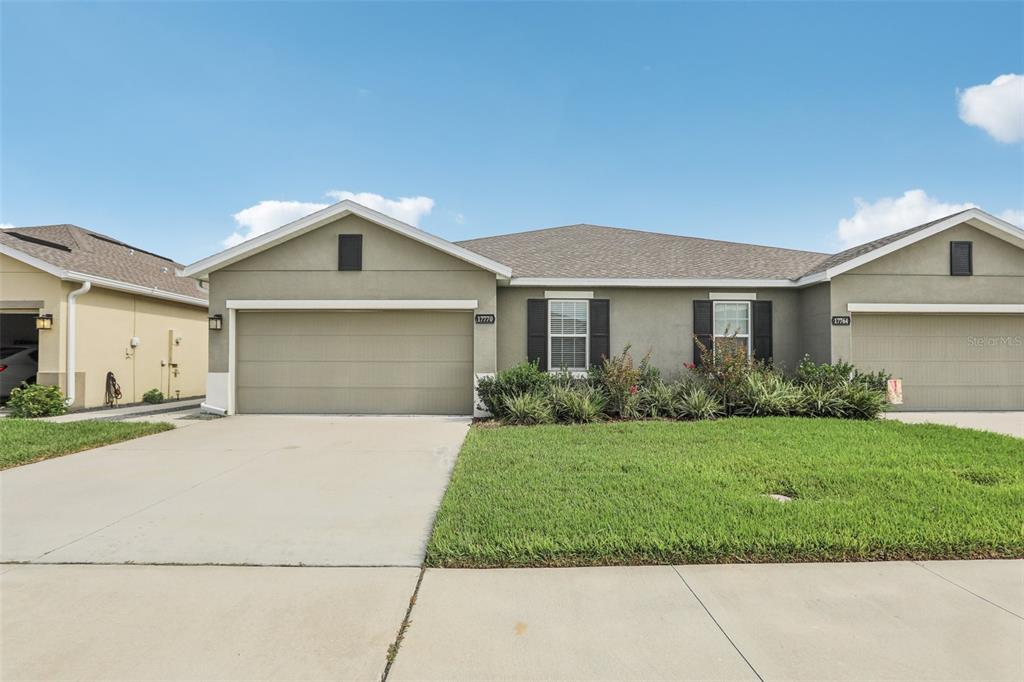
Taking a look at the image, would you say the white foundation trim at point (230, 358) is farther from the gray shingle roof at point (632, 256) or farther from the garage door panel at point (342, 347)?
the gray shingle roof at point (632, 256)

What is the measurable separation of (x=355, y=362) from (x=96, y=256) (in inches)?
328

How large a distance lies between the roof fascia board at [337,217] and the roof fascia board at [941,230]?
7.14 meters

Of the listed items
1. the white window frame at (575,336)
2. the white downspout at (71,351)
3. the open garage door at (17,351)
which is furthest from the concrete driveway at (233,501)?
the open garage door at (17,351)

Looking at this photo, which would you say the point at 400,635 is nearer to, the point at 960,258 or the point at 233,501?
the point at 233,501

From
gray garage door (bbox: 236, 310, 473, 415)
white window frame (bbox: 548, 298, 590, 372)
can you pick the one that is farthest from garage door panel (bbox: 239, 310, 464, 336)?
white window frame (bbox: 548, 298, 590, 372)

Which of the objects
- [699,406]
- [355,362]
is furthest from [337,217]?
[699,406]

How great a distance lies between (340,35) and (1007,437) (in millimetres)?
15177

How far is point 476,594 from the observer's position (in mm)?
2979

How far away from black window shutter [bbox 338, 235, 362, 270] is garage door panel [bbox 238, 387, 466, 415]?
9.08 feet

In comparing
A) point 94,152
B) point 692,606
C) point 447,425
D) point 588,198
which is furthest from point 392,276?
point 94,152

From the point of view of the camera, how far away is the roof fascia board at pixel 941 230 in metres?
10.2

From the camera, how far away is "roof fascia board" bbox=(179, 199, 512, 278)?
10188 millimetres

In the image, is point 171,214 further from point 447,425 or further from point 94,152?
point 447,425

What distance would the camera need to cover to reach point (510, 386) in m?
9.55
